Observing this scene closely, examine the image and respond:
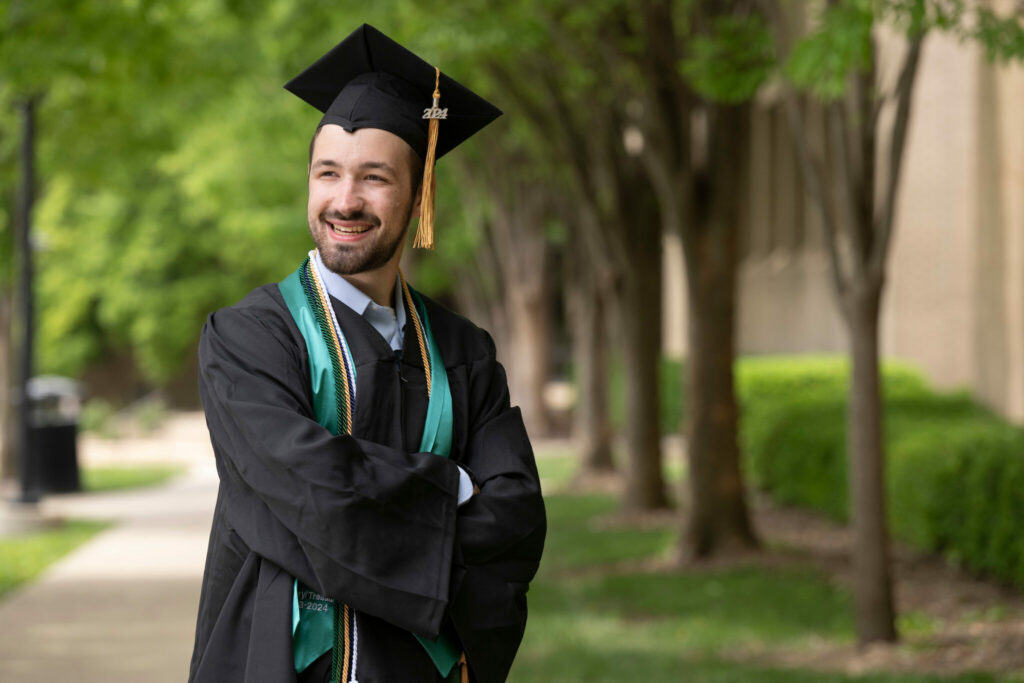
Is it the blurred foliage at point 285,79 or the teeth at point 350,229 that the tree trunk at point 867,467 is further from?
the teeth at point 350,229

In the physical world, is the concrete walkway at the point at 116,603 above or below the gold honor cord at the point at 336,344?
below

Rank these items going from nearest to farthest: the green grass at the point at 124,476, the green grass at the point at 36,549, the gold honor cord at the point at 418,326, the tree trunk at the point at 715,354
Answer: the gold honor cord at the point at 418,326
the tree trunk at the point at 715,354
the green grass at the point at 36,549
the green grass at the point at 124,476

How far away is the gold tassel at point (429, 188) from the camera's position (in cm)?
271

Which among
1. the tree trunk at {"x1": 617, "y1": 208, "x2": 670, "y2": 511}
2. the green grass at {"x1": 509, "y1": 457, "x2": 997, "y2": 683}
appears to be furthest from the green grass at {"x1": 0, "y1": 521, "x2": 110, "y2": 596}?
the tree trunk at {"x1": 617, "y1": 208, "x2": 670, "y2": 511}

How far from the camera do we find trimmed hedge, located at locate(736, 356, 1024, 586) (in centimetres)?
820

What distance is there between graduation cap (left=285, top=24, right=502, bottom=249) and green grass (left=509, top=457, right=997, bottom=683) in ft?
14.8

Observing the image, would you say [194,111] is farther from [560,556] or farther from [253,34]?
[560,556]

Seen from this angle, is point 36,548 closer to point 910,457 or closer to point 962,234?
point 910,457

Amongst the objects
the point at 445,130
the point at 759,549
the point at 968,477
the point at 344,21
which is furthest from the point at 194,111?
the point at 445,130

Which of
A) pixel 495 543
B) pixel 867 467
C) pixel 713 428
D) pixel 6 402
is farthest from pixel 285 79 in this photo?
pixel 495 543

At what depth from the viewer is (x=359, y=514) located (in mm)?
2371

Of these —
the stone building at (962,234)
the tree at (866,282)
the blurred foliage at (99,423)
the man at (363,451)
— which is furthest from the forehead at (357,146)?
the blurred foliage at (99,423)

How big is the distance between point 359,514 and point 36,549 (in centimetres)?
1102

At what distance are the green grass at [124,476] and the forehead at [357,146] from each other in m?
16.8
